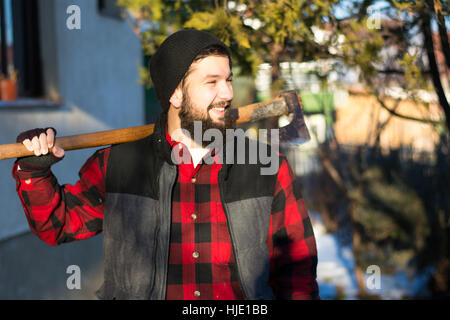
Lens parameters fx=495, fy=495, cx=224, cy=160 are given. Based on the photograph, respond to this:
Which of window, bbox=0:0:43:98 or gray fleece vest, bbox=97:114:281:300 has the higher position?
window, bbox=0:0:43:98

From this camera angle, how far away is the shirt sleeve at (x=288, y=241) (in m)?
2.22

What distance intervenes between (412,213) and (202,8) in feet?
19.0

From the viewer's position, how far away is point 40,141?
2.17 m

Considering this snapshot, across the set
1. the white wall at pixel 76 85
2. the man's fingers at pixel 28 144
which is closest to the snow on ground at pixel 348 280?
the white wall at pixel 76 85

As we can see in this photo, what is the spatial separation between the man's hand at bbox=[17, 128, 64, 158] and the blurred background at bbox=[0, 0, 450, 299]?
4.07 feet

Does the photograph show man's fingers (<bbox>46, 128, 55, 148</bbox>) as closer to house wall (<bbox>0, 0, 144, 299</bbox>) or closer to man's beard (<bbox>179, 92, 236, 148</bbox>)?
man's beard (<bbox>179, 92, 236, 148</bbox>)

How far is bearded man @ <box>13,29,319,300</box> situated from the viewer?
2172 millimetres

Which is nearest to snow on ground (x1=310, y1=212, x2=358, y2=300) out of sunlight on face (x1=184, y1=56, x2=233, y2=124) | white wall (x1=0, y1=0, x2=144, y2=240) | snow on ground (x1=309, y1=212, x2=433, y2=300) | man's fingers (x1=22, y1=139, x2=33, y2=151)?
snow on ground (x1=309, y1=212, x2=433, y2=300)

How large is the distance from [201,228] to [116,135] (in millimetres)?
703

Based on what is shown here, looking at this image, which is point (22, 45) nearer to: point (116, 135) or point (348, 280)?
point (116, 135)

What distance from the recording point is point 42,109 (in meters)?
5.32

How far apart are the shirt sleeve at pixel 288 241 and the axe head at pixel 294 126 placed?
0.48m
